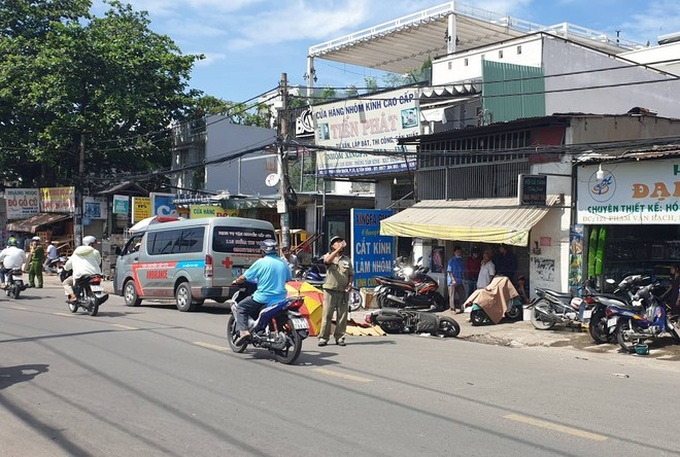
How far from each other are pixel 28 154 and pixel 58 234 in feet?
14.4

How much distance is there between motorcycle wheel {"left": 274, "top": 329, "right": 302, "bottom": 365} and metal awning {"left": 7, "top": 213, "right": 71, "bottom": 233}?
26.9m

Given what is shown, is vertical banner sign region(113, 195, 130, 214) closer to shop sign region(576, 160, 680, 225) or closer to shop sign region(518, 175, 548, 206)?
shop sign region(518, 175, 548, 206)

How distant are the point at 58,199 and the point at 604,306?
27757 millimetres

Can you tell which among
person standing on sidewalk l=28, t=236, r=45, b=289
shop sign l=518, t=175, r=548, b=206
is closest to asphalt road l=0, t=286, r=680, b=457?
shop sign l=518, t=175, r=548, b=206

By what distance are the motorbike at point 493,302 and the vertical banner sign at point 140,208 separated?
1771cm

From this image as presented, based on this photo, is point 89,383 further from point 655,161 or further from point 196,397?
point 655,161

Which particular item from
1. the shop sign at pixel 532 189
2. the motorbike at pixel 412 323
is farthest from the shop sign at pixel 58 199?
the shop sign at pixel 532 189

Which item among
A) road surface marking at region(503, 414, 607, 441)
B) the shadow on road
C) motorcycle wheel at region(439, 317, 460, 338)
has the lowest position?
motorcycle wheel at region(439, 317, 460, 338)

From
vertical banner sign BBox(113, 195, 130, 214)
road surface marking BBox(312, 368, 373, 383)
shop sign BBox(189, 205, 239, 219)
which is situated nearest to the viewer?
road surface marking BBox(312, 368, 373, 383)

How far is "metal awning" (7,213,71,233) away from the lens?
32188 millimetres

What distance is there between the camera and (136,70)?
31.7 meters

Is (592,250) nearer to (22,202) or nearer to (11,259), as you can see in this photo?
(11,259)

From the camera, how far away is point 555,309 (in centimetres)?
1305

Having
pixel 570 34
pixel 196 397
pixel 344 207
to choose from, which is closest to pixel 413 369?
pixel 196 397
